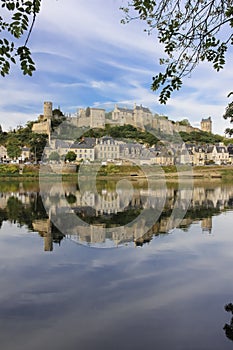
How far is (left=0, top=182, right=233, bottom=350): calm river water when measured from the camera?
4543mm

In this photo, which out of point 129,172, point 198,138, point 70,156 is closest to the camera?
point 129,172

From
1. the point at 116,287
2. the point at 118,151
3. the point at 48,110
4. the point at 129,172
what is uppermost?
the point at 48,110

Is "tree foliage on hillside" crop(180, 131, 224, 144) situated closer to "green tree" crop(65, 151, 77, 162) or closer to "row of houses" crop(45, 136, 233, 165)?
"row of houses" crop(45, 136, 233, 165)

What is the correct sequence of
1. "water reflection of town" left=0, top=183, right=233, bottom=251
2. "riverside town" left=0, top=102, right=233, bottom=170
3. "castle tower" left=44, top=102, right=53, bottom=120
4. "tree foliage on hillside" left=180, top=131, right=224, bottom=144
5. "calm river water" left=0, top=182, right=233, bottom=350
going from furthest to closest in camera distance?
"castle tower" left=44, top=102, right=53, bottom=120, "tree foliage on hillside" left=180, top=131, right=224, bottom=144, "riverside town" left=0, top=102, right=233, bottom=170, "water reflection of town" left=0, top=183, right=233, bottom=251, "calm river water" left=0, top=182, right=233, bottom=350

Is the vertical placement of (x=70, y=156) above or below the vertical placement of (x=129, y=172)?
above

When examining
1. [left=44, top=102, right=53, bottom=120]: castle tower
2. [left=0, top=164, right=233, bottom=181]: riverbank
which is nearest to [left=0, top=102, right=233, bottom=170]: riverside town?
[left=0, top=164, right=233, bottom=181]: riverbank

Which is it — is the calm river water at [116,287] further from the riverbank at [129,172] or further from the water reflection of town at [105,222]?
the riverbank at [129,172]

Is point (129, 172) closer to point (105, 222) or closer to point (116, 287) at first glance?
point (105, 222)

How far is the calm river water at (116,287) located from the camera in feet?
14.9

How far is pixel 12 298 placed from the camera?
5.85 meters

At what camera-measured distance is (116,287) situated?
20.7 feet

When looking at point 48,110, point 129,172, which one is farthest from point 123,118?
point 48,110

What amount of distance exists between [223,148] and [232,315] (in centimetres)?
7034

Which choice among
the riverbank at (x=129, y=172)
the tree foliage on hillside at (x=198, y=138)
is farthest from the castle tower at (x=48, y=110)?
the riverbank at (x=129, y=172)
